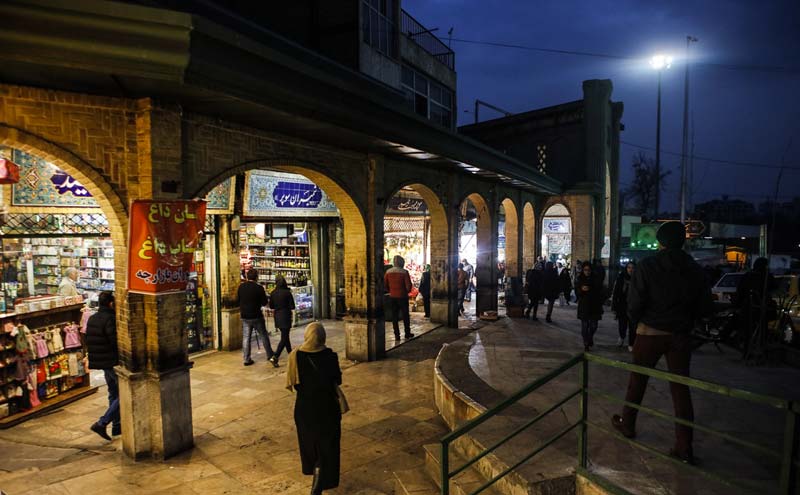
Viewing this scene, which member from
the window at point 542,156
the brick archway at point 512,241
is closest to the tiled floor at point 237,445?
the brick archway at point 512,241

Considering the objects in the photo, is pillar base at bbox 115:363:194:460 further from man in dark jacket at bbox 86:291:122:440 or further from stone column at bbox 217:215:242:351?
stone column at bbox 217:215:242:351

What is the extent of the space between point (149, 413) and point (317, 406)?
258cm

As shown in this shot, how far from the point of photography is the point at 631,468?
3.63 metres

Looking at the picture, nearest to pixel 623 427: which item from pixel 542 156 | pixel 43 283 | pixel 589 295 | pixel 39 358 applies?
pixel 589 295

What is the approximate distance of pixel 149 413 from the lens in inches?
213

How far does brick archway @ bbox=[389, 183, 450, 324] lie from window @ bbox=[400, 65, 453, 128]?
4451 millimetres

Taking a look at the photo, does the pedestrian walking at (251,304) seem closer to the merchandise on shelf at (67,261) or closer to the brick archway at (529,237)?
the merchandise on shelf at (67,261)

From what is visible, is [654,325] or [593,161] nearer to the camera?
[654,325]

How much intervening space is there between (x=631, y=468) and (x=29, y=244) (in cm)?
927

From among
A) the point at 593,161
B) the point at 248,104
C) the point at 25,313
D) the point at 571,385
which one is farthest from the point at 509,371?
the point at 593,161

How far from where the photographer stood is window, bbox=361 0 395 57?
1166 centimetres

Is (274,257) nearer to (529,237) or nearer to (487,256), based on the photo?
(487,256)

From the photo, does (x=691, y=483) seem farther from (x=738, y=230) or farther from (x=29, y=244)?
(x=738, y=230)

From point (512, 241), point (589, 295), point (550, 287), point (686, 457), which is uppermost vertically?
point (512, 241)
